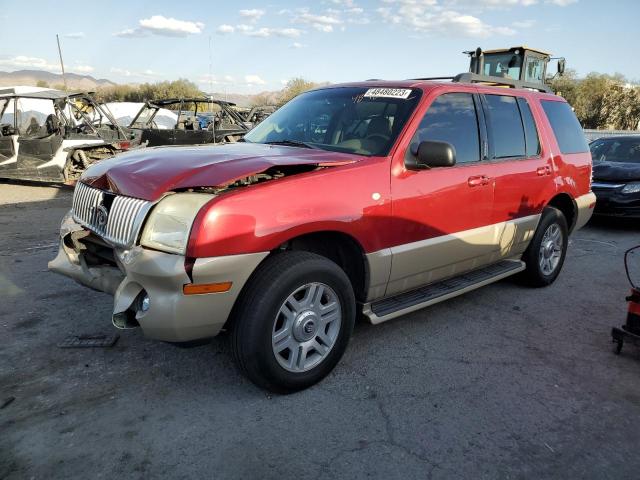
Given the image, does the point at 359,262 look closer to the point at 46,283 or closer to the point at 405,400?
the point at 405,400

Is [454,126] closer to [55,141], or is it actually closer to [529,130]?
[529,130]

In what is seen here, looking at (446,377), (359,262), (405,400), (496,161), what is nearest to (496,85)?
(496,161)

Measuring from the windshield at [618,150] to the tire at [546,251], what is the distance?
497 centimetres

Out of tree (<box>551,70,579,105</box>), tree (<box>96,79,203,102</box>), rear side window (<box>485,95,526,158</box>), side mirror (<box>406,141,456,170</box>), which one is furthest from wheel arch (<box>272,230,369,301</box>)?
tree (<box>96,79,203,102</box>)

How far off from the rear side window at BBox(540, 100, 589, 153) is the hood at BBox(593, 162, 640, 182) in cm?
334

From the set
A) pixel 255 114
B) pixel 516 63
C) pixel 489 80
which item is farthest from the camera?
pixel 255 114

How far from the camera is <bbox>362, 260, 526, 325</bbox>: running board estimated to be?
11.2 feet

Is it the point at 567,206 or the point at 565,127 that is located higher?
the point at 565,127

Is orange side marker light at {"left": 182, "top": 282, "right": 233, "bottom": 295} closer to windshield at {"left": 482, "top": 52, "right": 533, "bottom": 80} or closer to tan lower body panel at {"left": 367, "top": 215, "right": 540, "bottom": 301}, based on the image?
tan lower body panel at {"left": 367, "top": 215, "right": 540, "bottom": 301}

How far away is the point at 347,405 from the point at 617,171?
7.56m

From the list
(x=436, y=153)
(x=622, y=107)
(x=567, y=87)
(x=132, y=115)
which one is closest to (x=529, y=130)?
(x=436, y=153)

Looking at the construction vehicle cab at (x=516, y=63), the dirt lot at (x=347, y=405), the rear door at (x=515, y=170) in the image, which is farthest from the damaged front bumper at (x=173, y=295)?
the construction vehicle cab at (x=516, y=63)

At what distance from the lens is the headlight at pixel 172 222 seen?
8.41 feet

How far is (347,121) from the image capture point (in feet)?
12.3
